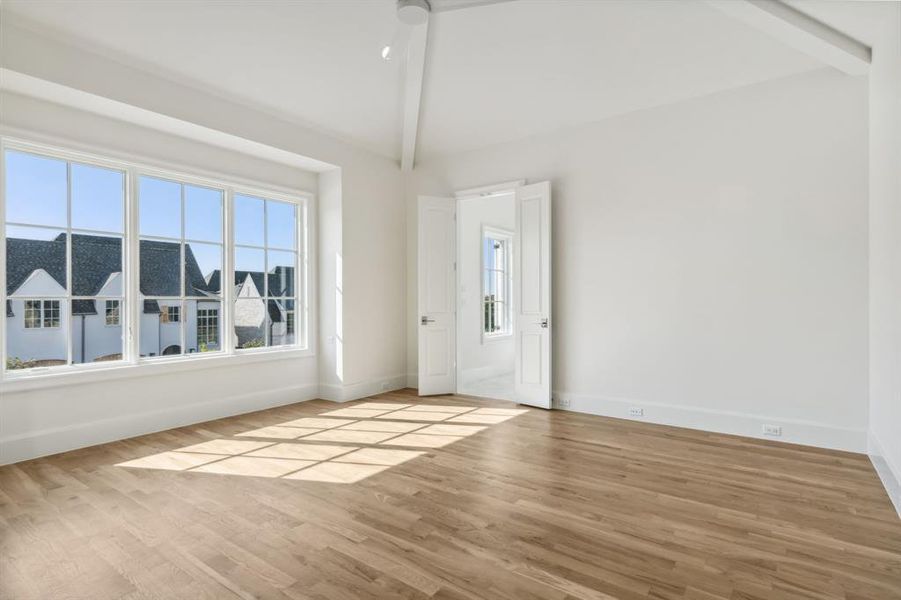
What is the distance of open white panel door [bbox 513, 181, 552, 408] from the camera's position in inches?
206

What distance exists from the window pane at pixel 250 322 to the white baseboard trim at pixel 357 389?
937mm

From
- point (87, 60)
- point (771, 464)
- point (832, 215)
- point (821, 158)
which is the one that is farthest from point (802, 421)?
point (87, 60)

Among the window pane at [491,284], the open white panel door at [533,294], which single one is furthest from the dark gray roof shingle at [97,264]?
the window pane at [491,284]

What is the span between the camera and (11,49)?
3.23 m

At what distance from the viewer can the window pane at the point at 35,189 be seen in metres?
3.66

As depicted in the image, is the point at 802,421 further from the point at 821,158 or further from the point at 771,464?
the point at 821,158

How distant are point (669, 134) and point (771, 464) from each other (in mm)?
3026

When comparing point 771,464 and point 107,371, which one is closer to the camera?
point 771,464

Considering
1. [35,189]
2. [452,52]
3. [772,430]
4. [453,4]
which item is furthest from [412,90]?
[772,430]

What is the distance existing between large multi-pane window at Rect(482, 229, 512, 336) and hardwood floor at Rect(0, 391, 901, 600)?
393 cm

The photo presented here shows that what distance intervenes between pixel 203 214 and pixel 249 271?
76cm

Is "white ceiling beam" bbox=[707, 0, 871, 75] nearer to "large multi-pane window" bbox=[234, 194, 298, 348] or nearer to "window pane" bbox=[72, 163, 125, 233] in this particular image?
"large multi-pane window" bbox=[234, 194, 298, 348]

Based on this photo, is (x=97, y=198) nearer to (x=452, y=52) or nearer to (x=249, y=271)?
(x=249, y=271)

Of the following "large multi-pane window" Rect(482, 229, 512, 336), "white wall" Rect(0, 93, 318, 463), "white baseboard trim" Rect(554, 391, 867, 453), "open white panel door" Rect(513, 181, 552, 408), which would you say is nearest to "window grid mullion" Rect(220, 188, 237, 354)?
"white wall" Rect(0, 93, 318, 463)
